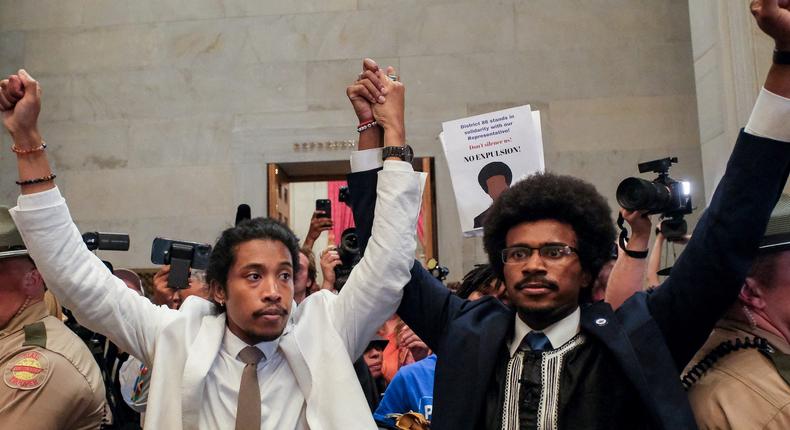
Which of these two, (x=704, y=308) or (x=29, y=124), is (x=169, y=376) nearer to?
(x=29, y=124)

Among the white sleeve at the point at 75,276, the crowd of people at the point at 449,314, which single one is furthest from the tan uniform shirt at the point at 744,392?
the white sleeve at the point at 75,276

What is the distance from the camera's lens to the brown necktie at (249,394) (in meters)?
2.49

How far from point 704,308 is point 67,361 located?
223 centimetres

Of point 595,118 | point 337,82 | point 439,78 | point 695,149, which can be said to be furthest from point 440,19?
point 695,149

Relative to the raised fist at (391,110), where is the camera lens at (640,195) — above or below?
below

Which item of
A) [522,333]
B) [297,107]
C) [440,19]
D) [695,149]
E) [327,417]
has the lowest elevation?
[327,417]

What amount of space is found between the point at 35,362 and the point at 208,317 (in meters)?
0.68

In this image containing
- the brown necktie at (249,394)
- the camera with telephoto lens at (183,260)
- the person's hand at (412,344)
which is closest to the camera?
the brown necktie at (249,394)

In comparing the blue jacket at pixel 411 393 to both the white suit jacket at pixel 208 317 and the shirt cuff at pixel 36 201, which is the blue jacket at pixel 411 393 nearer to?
the white suit jacket at pixel 208 317

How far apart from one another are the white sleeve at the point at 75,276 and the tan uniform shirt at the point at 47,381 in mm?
399

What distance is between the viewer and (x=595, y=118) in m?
7.85

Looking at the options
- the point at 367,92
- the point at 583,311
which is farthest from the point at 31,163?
the point at 583,311

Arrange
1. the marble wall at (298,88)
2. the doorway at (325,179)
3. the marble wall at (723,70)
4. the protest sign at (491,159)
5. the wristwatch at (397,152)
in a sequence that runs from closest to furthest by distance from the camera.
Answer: the wristwatch at (397,152) < the protest sign at (491,159) < the marble wall at (723,70) < the doorway at (325,179) < the marble wall at (298,88)

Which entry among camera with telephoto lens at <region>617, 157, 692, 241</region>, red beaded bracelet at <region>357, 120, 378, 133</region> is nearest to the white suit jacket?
red beaded bracelet at <region>357, 120, 378, 133</region>
